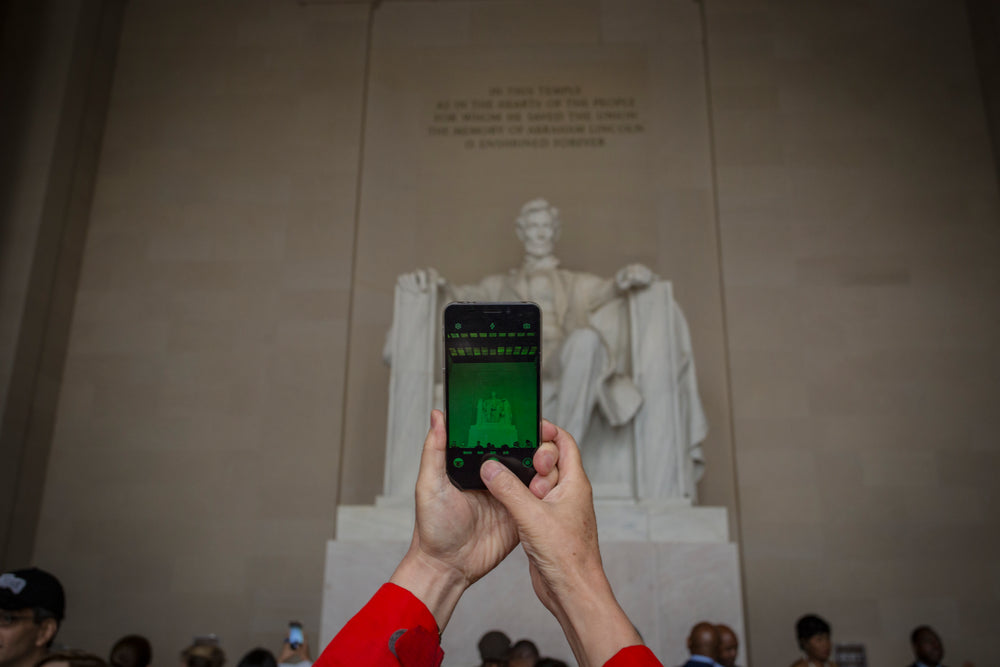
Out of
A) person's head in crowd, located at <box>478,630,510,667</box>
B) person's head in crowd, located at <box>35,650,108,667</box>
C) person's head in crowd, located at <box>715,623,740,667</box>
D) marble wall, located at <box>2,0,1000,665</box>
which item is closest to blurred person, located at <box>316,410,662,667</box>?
person's head in crowd, located at <box>35,650,108,667</box>

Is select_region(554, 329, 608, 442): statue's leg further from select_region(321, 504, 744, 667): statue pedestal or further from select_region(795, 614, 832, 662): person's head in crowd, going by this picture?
select_region(795, 614, 832, 662): person's head in crowd

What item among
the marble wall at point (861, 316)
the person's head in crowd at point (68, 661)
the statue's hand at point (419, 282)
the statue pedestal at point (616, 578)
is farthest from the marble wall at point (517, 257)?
the person's head in crowd at point (68, 661)

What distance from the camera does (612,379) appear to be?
5.64 m

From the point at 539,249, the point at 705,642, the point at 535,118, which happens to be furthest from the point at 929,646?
the point at 535,118

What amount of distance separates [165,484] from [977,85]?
7.99 metres

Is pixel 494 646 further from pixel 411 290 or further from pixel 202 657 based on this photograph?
pixel 411 290

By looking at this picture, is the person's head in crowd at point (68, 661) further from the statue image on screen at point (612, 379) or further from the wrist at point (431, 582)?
the statue image on screen at point (612, 379)

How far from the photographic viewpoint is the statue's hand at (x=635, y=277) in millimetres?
5758

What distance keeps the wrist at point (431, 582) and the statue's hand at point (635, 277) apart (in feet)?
15.2

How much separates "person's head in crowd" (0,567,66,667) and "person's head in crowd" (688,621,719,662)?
2.67m

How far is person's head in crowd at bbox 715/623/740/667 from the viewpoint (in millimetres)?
4195

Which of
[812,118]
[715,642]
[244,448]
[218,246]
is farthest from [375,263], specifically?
[715,642]

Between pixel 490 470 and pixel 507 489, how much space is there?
0.04m

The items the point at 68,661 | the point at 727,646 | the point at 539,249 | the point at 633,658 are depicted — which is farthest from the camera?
the point at 539,249
